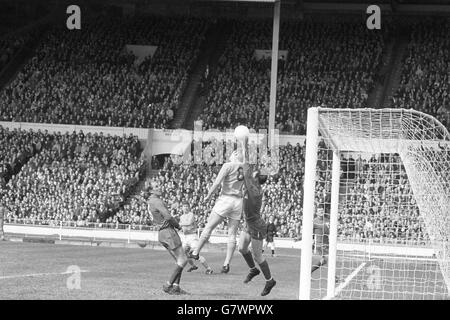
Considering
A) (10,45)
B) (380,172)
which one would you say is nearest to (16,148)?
(10,45)

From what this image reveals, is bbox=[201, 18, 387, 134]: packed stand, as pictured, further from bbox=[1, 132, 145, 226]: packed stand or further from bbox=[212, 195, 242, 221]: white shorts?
bbox=[212, 195, 242, 221]: white shorts

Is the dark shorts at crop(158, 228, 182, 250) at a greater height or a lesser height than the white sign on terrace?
lesser

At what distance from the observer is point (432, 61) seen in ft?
158

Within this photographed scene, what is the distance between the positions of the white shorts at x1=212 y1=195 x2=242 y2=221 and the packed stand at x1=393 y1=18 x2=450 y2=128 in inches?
1127

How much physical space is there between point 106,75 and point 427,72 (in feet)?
52.8

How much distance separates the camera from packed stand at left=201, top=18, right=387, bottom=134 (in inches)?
1799

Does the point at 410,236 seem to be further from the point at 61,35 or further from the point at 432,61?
the point at 61,35

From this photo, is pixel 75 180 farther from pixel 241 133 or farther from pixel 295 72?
pixel 241 133

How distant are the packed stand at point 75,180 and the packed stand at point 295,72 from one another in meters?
4.37

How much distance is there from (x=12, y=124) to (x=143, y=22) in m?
10.6

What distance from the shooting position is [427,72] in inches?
1860

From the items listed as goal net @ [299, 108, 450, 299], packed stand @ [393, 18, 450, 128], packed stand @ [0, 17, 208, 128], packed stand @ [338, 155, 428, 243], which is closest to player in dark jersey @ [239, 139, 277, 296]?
goal net @ [299, 108, 450, 299]
